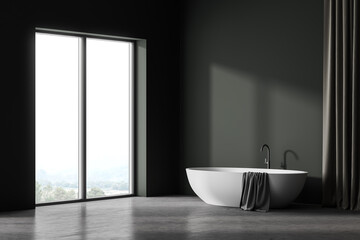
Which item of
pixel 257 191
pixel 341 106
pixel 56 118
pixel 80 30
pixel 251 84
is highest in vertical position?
pixel 80 30

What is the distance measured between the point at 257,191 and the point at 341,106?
1387mm

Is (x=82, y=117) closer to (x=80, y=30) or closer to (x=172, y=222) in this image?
(x=80, y=30)

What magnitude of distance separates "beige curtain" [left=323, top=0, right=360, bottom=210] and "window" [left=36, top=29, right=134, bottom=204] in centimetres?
276

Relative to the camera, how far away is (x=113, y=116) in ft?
27.1

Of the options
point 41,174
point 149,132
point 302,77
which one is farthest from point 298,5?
point 41,174

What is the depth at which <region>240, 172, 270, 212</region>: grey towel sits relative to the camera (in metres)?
6.92

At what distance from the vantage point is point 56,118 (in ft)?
25.0

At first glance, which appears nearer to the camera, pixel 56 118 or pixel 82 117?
pixel 56 118

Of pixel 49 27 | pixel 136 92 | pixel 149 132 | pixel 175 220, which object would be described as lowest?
pixel 175 220

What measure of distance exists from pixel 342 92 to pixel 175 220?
2.47 meters

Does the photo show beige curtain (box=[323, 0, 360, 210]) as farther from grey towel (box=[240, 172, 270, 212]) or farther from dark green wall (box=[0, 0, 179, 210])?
dark green wall (box=[0, 0, 179, 210])

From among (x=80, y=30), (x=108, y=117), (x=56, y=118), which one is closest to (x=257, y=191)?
(x=108, y=117)

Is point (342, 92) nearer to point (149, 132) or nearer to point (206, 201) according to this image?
point (206, 201)

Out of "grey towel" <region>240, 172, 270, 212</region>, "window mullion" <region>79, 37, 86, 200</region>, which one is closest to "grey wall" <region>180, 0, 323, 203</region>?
"grey towel" <region>240, 172, 270, 212</region>
